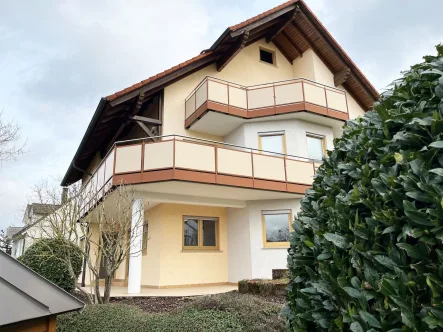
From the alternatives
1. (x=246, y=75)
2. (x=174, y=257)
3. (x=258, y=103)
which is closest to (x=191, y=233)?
(x=174, y=257)

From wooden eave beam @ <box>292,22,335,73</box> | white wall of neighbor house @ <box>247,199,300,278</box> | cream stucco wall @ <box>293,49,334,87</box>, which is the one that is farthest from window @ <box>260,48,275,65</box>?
white wall of neighbor house @ <box>247,199,300,278</box>

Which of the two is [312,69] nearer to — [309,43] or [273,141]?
[309,43]

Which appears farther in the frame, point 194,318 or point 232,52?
point 232,52

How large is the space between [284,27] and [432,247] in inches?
642

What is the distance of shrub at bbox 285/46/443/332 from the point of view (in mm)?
1311

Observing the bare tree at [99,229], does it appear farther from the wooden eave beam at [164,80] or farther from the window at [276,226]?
the window at [276,226]

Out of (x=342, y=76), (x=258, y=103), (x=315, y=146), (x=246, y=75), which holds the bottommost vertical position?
(x=315, y=146)

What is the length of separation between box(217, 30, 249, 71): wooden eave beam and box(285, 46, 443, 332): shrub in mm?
13244

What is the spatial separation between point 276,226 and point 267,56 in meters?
8.68

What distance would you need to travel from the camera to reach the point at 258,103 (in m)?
14.2

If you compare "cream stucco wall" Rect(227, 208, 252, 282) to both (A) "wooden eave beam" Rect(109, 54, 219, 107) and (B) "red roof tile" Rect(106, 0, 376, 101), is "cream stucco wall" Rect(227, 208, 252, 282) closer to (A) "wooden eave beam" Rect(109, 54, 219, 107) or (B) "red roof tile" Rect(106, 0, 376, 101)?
(A) "wooden eave beam" Rect(109, 54, 219, 107)

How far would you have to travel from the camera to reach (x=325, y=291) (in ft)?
5.63

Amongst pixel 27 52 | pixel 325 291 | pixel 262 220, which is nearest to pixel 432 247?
pixel 325 291

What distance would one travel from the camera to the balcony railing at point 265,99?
530 inches
